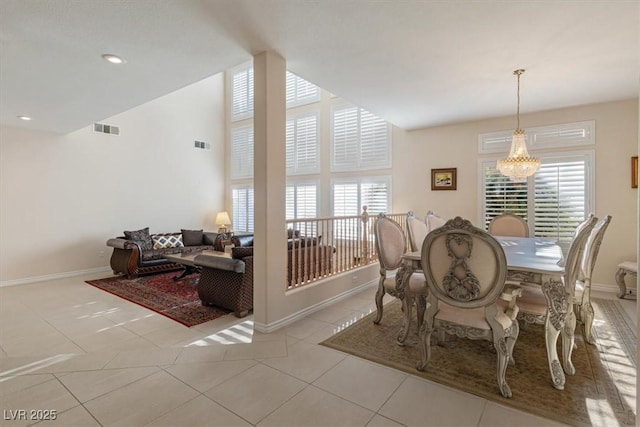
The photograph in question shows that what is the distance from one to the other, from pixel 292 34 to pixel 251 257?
2.35 meters

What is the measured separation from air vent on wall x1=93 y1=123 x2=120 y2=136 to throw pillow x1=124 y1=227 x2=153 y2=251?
2178 mm

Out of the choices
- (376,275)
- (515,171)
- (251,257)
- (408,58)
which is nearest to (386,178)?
(376,275)

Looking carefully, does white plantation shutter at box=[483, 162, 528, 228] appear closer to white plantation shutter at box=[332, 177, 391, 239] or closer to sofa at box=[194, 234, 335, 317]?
white plantation shutter at box=[332, 177, 391, 239]

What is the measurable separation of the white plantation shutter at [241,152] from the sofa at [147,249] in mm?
2503

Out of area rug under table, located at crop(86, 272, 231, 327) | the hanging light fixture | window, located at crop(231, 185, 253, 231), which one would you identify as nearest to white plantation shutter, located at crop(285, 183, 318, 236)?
window, located at crop(231, 185, 253, 231)

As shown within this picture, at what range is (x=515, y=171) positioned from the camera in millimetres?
3543

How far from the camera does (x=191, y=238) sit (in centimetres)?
659

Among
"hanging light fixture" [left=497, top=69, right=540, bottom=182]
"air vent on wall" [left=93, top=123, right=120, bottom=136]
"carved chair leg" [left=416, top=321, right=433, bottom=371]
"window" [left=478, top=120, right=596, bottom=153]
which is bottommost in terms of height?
"carved chair leg" [left=416, top=321, right=433, bottom=371]

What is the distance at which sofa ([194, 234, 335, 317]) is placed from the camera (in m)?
3.50

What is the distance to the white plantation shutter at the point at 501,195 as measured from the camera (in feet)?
16.2

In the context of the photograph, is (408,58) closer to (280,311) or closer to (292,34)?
(292,34)

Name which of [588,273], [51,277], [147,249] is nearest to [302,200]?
[147,249]

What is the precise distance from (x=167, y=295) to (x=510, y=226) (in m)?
5.01

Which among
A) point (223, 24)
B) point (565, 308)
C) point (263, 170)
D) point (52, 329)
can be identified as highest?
point (223, 24)
